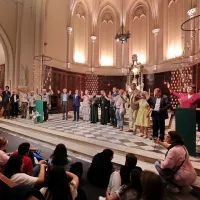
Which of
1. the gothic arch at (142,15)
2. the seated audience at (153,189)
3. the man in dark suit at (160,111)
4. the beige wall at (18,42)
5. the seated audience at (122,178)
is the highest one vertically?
the gothic arch at (142,15)

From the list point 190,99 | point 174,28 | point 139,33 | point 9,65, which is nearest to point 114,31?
point 139,33

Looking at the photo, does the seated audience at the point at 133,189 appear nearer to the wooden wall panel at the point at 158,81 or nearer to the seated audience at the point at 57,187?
the seated audience at the point at 57,187

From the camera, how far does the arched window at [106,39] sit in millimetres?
16156

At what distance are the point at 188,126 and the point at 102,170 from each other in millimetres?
1898

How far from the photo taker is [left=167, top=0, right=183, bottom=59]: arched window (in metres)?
12.1

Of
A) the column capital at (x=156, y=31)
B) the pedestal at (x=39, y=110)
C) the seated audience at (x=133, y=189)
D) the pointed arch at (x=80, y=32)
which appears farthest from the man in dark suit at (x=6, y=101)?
the column capital at (x=156, y=31)

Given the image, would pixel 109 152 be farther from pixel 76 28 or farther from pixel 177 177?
pixel 76 28

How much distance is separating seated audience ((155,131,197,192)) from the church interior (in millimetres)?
3492

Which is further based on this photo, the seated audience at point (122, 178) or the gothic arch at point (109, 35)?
the gothic arch at point (109, 35)

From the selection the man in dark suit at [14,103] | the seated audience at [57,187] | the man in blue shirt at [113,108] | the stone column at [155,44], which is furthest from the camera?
the stone column at [155,44]

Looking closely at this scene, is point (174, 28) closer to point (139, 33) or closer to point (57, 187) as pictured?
point (139, 33)

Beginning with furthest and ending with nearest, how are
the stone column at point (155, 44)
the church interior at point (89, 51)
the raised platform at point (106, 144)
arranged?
the stone column at point (155, 44)
the church interior at point (89, 51)
the raised platform at point (106, 144)

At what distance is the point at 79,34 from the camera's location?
15.2 m

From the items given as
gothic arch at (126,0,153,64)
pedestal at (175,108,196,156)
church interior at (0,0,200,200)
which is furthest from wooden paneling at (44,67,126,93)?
pedestal at (175,108,196,156)
